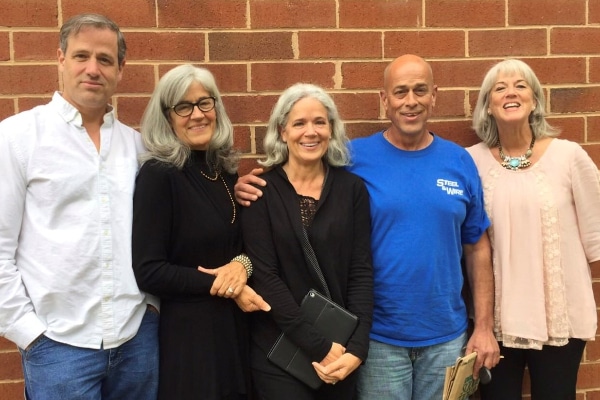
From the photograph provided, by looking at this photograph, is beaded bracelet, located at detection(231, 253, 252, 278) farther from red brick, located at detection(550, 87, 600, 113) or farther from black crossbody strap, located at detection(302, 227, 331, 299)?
red brick, located at detection(550, 87, 600, 113)

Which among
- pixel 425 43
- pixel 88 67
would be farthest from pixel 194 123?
pixel 425 43

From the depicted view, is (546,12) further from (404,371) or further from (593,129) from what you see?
(404,371)

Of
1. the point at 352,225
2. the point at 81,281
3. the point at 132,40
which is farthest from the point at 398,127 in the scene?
the point at 81,281

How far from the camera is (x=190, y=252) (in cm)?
240

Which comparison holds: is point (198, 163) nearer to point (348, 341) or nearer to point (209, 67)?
point (209, 67)

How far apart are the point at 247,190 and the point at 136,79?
854mm

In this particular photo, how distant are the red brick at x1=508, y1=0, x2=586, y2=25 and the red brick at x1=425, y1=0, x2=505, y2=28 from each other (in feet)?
0.25

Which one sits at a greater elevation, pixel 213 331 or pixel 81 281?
pixel 81 281

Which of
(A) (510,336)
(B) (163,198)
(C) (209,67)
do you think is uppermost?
(C) (209,67)

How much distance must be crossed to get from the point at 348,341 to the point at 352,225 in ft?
1.58

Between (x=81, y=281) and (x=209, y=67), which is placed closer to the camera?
(x=81, y=281)

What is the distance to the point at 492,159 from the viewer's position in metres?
2.93

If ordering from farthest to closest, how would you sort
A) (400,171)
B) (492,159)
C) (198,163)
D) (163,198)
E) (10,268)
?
(492,159) < (400,171) < (198,163) < (163,198) < (10,268)

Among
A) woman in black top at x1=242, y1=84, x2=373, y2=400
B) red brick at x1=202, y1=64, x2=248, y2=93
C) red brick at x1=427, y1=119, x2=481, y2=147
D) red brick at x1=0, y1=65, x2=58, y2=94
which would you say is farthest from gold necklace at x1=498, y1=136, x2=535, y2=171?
red brick at x1=0, y1=65, x2=58, y2=94
